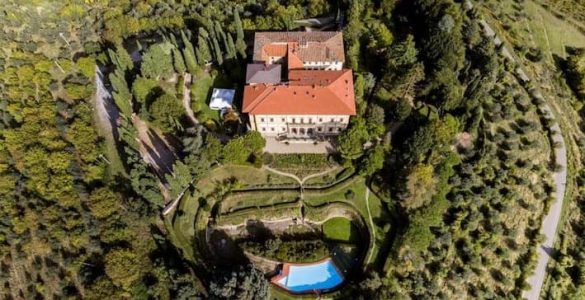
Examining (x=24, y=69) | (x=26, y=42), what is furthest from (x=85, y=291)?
(x=26, y=42)

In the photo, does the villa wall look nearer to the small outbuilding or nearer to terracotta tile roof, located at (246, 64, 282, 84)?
terracotta tile roof, located at (246, 64, 282, 84)

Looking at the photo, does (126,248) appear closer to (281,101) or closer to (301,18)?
(281,101)

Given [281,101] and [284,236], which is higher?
[281,101]

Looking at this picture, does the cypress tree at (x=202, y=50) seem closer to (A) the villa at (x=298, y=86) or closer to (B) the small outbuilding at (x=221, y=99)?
(B) the small outbuilding at (x=221, y=99)

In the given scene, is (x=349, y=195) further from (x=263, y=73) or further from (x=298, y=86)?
(x=263, y=73)

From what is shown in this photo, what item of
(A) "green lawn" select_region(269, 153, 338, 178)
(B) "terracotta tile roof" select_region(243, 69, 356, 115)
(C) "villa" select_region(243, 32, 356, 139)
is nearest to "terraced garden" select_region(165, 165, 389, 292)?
(A) "green lawn" select_region(269, 153, 338, 178)

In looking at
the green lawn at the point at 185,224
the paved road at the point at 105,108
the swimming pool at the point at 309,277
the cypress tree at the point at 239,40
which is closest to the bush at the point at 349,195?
the swimming pool at the point at 309,277

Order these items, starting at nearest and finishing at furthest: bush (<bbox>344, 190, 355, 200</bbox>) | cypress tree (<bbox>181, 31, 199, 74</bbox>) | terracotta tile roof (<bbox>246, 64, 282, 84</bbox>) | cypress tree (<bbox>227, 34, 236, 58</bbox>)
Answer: bush (<bbox>344, 190, 355, 200</bbox>) → terracotta tile roof (<bbox>246, 64, 282, 84</bbox>) → cypress tree (<bbox>181, 31, 199, 74</bbox>) → cypress tree (<bbox>227, 34, 236, 58</bbox>)
